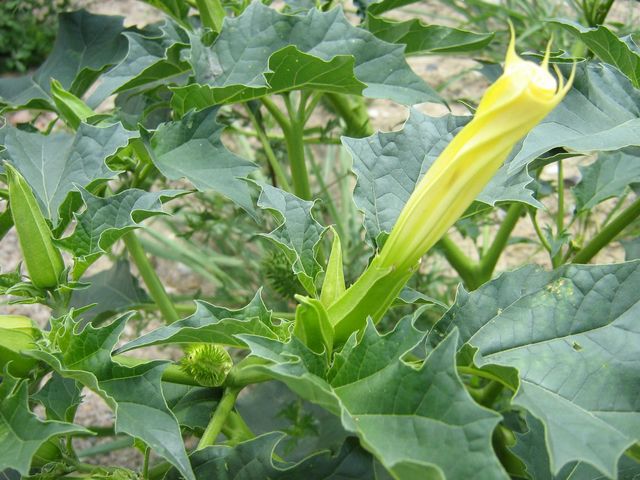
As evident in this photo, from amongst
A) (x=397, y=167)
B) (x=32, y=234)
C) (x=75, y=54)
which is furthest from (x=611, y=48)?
(x=75, y=54)

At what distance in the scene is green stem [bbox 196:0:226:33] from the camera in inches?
41.9

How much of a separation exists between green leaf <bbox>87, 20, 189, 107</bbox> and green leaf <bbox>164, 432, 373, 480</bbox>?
0.49m

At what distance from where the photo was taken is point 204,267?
6.38ft

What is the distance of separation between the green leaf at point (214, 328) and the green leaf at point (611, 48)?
42cm

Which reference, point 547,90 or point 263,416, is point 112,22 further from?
point 547,90

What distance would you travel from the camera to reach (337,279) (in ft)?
2.31

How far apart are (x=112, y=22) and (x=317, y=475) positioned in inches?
32.4

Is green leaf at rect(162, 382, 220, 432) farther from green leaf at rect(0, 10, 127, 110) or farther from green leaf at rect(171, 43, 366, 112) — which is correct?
green leaf at rect(0, 10, 127, 110)

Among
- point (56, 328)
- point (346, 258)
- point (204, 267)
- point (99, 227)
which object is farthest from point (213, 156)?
point (204, 267)

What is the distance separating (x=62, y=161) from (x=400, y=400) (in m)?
0.57

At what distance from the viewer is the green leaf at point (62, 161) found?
0.85 metres

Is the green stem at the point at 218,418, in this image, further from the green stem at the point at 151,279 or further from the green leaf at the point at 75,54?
the green leaf at the point at 75,54

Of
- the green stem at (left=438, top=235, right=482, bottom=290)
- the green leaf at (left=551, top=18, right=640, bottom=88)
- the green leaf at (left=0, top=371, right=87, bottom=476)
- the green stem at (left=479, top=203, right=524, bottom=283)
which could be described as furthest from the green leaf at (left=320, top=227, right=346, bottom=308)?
the green stem at (left=438, top=235, right=482, bottom=290)

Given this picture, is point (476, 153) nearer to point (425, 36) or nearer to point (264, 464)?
point (264, 464)
